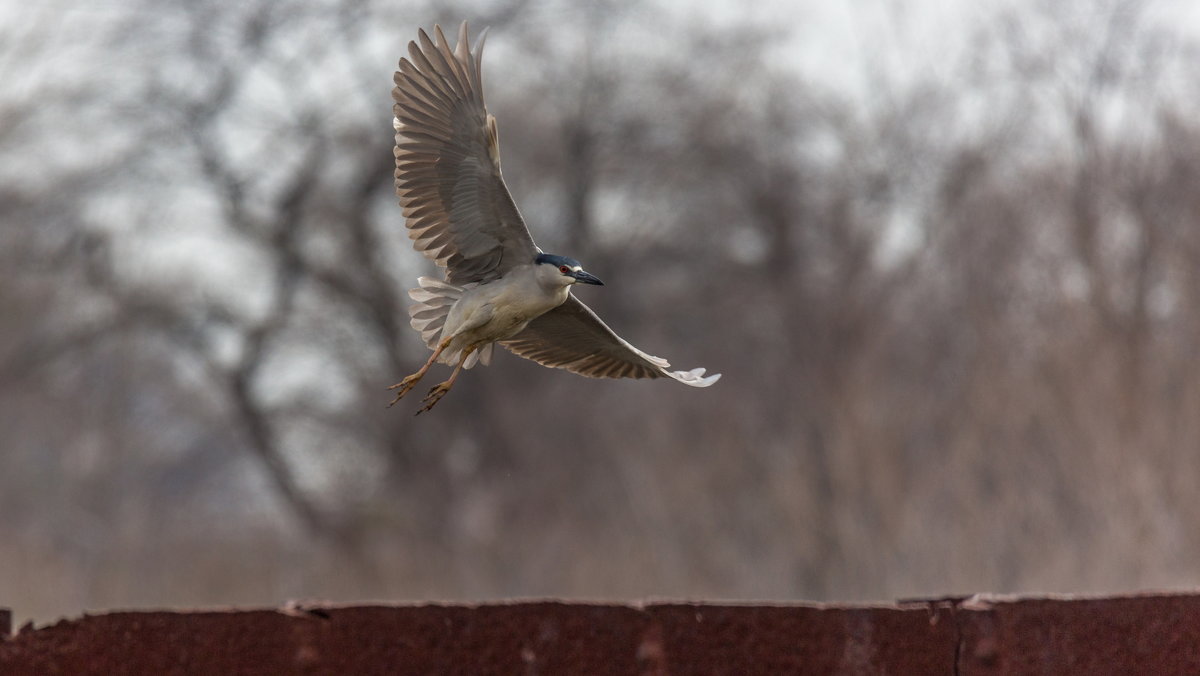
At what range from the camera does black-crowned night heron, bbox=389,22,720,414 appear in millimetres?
5934

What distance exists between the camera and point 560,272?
5988 millimetres

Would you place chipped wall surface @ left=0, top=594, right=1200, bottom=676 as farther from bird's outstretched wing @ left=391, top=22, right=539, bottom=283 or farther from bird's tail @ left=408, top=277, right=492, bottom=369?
bird's tail @ left=408, top=277, right=492, bottom=369

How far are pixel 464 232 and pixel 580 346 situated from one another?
75 centimetres

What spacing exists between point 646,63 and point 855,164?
12.5 ft

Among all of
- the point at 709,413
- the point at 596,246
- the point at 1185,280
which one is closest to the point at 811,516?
the point at 709,413

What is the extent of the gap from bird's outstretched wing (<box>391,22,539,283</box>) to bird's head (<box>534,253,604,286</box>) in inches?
5.8

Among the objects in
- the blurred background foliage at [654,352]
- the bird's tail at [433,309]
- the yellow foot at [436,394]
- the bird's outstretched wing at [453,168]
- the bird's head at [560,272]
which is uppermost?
the blurred background foliage at [654,352]

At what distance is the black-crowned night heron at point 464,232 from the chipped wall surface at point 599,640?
165 cm

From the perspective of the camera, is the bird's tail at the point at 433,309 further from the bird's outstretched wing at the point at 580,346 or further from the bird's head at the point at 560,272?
the bird's head at the point at 560,272

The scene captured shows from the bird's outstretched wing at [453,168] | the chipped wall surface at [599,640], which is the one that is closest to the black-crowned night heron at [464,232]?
the bird's outstretched wing at [453,168]

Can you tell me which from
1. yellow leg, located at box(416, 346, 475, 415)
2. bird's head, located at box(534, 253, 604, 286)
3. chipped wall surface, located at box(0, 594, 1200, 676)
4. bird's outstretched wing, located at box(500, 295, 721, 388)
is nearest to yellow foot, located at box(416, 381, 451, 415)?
yellow leg, located at box(416, 346, 475, 415)

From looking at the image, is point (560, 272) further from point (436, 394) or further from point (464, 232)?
point (436, 394)

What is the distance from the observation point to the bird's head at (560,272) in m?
5.93

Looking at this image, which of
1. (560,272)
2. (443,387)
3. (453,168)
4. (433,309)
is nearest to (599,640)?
(443,387)
